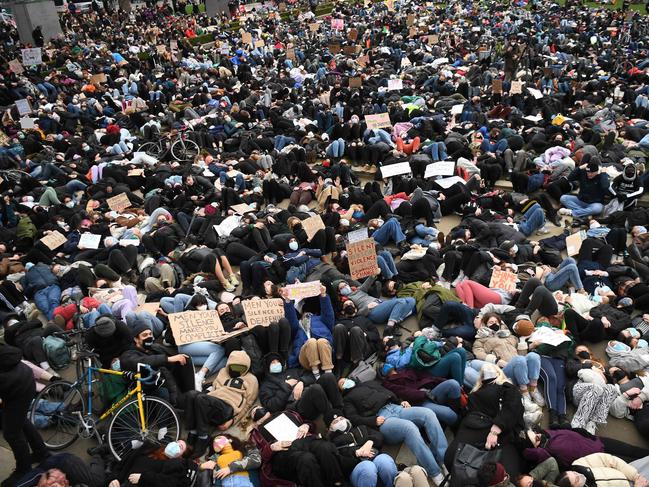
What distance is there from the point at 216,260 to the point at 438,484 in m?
5.43

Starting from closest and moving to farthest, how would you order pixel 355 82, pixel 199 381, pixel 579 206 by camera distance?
pixel 199 381
pixel 579 206
pixel 355 82

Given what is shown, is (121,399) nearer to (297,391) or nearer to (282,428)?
(282,428)

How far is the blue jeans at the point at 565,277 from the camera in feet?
25.2

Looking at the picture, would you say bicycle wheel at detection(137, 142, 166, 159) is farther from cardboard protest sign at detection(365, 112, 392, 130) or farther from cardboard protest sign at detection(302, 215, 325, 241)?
cardboard protest sign at detection(302, 215, 325, 241)

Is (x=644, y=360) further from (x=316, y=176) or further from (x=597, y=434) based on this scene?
(x=316, y=176)

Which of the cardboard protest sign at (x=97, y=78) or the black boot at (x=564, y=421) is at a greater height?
the cardboard protest sign at (x=97, y=78)

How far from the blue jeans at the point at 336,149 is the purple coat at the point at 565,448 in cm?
987

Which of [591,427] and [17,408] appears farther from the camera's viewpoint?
[591,427]

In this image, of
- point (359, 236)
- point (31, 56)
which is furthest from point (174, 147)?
Answer: point (31, 56)

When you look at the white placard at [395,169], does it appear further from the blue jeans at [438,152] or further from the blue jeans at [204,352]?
the blue jeans at [204,352]

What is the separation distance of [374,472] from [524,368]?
7.42 feet

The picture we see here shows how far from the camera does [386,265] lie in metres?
8.38

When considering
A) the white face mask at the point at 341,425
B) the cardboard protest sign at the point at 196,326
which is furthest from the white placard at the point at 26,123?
the white face mask at the point at 341,425

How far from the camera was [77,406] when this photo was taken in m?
6.07
